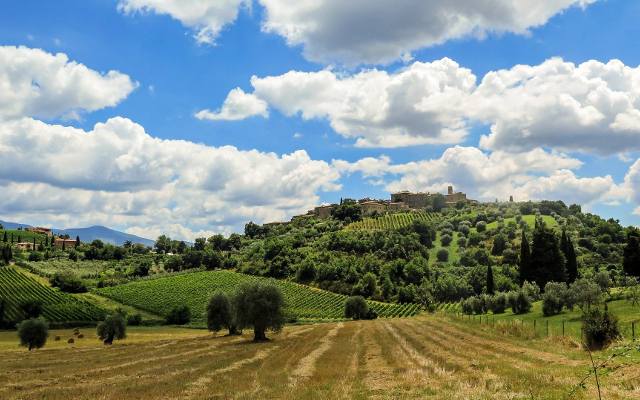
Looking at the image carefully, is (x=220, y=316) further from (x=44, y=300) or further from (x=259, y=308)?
(x=44, y=300)

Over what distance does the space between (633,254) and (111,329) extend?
95.1 metres

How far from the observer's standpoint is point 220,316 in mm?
87125

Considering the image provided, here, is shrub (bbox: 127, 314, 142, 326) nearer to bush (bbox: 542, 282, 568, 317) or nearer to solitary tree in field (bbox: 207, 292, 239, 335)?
solitary tree in field (bbox: 207, 292, 239, 335)

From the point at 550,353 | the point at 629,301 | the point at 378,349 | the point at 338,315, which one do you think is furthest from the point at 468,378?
the point at 338,315

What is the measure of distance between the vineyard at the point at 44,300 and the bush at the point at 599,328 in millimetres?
132540

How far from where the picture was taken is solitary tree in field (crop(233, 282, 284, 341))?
6869cm

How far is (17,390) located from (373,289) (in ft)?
523

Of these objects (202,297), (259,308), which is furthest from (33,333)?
(202,297)

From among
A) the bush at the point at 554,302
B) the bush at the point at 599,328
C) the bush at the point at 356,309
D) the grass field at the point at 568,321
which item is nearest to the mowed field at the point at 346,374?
the bush at the point at 599,328

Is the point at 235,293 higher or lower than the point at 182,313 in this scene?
higher

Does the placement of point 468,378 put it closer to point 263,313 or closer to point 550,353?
point 550,353

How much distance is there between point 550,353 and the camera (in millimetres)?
34875

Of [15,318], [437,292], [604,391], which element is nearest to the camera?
[604,391]

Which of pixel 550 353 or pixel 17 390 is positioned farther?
pixel 550 353
